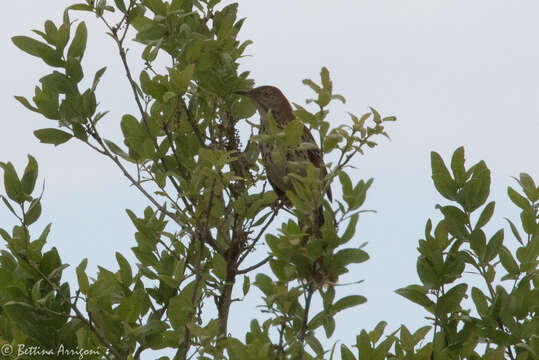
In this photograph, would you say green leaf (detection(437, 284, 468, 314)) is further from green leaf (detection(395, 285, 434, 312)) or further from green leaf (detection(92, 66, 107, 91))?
green leaf (detection(92, 66, 107, 91))

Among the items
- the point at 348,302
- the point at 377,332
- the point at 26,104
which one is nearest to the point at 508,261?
the point at 377,332

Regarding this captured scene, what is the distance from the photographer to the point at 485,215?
10.7ft

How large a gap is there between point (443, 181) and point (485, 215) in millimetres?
196

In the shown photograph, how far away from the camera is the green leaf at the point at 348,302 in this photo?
Result: 306 cm

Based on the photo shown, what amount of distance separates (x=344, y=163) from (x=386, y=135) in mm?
216

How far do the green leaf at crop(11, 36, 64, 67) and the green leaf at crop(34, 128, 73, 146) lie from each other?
0.30 metres

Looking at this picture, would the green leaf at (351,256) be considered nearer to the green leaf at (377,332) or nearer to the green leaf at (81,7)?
the green leaf at (377,332)

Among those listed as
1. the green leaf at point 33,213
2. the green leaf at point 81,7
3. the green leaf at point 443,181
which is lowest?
the green leaf at point 443,181

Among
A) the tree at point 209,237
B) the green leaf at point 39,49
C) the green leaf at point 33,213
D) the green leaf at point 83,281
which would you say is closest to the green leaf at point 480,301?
the tree at point 209,237

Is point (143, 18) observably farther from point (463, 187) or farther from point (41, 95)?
point (463, 187)

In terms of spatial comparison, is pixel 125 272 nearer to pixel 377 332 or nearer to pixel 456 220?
pixel 377 332

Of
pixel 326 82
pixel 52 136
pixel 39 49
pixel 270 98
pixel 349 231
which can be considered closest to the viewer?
pixel 349 231

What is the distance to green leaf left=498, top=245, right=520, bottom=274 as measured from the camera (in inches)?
130

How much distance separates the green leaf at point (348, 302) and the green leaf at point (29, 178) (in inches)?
52.8
